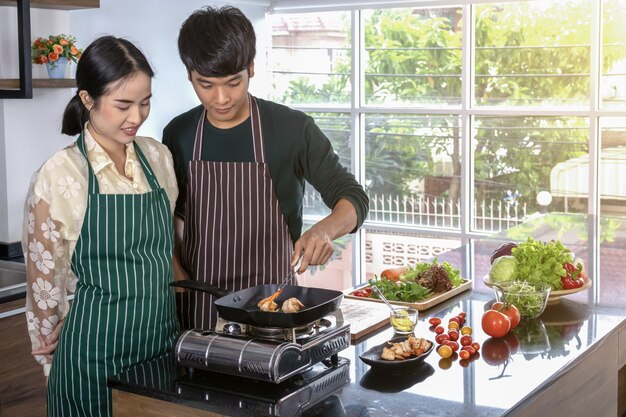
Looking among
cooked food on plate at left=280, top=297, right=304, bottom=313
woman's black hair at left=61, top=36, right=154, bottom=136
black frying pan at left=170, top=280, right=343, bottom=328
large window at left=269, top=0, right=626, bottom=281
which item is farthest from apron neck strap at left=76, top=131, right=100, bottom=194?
large window at left=269, top=0, right=626, bottom=281

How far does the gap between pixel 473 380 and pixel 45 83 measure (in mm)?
2878

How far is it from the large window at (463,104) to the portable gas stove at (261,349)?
3.72 m

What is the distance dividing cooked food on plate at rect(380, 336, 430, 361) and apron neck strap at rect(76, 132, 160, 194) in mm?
743

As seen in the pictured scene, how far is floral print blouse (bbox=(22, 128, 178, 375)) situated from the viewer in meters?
2.14

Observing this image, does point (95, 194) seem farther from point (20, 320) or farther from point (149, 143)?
point (20, 320)

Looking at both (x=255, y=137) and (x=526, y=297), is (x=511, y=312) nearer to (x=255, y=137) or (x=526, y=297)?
(x=526, y=297)

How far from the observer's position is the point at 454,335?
7.91 feet

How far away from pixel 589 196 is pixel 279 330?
3897mm

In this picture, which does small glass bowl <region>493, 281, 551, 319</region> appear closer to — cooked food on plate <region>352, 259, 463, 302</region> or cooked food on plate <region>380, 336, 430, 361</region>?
cooked food on plate <region>352, 259, 463, 302</region>

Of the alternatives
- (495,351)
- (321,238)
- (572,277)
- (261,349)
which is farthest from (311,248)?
(572,277)

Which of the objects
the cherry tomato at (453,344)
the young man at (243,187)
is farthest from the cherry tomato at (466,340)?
the young man at (243,187)

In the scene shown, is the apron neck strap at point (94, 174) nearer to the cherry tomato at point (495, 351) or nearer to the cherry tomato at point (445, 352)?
the cherry tomato at point (445, 352)

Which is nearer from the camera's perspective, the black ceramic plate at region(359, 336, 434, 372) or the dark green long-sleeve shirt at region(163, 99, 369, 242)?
the black ceramic plate at region(359, 336, 434, 372)

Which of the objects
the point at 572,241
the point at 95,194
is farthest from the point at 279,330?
the point at 572,241
